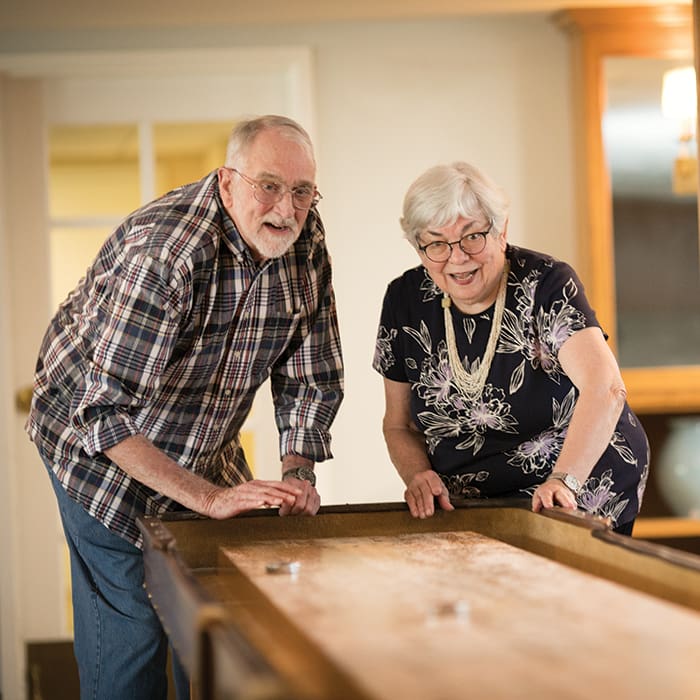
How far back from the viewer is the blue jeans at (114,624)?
6.90ft

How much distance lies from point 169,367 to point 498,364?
656mm

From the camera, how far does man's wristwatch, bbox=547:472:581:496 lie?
1920 mm

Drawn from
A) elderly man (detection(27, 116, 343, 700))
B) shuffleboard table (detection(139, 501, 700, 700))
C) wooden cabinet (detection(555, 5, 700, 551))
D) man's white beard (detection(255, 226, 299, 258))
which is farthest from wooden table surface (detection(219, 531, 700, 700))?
wooden cabinet (detection(555, 5, 700, 551))

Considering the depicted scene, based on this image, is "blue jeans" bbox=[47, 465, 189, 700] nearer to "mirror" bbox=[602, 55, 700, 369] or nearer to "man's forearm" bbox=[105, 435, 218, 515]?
"man's forearm" bbox=[105, 435, 218, 515]

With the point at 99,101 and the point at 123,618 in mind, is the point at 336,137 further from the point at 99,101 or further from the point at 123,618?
the point at 123,618

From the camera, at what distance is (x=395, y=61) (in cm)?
385

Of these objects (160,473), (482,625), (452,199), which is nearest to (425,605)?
(482,625)

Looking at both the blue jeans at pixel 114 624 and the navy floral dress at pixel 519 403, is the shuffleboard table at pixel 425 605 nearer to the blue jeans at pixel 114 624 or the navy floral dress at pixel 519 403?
the navy floral dress at pixel 519 403

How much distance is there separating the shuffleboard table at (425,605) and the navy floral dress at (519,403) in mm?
202

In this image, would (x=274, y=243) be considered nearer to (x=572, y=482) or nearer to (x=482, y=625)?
(x=572, y=482)

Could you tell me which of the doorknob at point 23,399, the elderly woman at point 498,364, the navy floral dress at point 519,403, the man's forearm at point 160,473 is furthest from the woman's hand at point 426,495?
the doorknob at point 23,399

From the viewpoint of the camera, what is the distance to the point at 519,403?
2.11 m

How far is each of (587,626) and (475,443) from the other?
97 cm

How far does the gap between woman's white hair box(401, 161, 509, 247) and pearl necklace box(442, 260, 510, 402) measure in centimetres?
13
